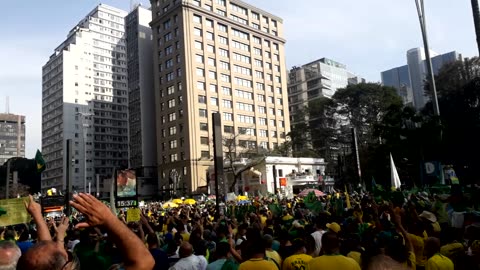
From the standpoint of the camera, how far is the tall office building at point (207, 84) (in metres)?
76.9

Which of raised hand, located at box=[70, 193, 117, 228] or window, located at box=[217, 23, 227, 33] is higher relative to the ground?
window, located at box=[217, 23, 227, 33]

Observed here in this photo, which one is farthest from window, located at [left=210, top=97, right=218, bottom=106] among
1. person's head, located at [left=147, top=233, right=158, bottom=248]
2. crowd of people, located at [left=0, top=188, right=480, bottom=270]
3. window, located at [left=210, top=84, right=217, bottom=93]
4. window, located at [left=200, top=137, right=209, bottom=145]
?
person's head, located at [left=147, top=233, right=158, bottom=248]

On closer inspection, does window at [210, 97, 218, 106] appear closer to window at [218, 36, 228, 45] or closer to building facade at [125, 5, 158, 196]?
window at [218, 36, 228, 45]

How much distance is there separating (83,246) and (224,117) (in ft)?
247

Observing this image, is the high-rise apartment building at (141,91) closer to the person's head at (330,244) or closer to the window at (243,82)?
the window at (243,82)

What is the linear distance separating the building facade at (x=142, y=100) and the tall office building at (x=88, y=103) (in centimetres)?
1453

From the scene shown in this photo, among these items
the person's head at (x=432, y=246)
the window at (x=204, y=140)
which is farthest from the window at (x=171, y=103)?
the person's head at (x=432, y=246)

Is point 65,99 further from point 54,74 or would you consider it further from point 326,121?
point 326,121

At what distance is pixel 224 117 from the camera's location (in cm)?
8138

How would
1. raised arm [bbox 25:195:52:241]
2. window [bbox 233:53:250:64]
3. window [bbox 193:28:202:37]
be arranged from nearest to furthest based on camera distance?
raised arm [bbox 25:195:52:241] < window [bbox 193:28:202:37] < window [bbox 233:53:250:64]

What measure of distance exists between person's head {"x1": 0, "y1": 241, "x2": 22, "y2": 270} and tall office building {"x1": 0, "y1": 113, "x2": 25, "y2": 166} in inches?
5898

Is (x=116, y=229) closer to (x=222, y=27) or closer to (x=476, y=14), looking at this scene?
(x=476, y=14)

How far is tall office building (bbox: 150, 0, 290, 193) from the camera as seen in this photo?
76.9 metres

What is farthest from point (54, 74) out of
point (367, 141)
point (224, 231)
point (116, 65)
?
point (224, 231)
